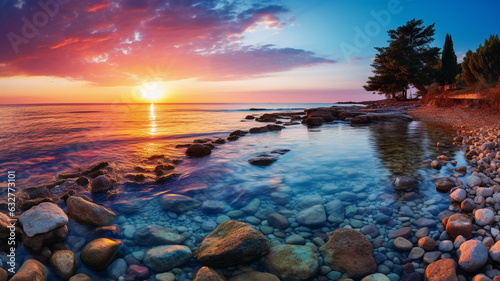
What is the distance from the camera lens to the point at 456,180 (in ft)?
19.4

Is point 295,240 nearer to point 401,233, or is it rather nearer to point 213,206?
point 401,233

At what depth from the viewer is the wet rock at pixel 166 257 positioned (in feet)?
11.3

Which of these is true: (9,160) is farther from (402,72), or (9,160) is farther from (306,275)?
(402,72)

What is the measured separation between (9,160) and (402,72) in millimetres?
51012

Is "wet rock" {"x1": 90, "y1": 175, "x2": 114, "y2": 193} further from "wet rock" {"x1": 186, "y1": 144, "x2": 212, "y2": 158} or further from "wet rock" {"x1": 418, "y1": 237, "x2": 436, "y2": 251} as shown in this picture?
"wet rock" {"x1": 418, "y1": 237, "x2": 436, "y2": 251}


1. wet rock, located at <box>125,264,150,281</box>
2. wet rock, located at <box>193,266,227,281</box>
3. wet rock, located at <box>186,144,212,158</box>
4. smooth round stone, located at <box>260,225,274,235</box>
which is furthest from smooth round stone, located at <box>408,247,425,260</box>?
wet rock, located at <box>186,144,212,158</box>

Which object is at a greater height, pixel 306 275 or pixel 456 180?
pixel 456 180

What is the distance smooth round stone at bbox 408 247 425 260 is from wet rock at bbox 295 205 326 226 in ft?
4.34

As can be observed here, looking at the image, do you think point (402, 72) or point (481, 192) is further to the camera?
point (402, 72)

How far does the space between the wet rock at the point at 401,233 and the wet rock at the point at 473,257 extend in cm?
71

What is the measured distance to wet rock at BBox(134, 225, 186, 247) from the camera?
4.00m

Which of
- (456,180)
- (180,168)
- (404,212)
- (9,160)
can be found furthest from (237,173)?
(9,160)

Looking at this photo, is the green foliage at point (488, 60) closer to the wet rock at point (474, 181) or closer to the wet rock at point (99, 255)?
the wet rock at point (474, 181)

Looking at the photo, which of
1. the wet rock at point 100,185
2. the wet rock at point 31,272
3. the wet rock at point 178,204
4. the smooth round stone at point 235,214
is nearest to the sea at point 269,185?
the smooth round stone at point 235,214
